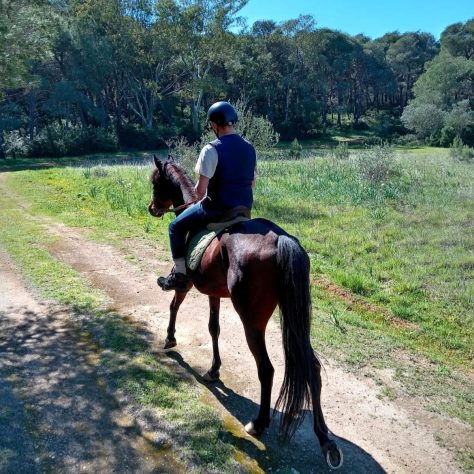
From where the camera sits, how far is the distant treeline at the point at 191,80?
40.6 metres

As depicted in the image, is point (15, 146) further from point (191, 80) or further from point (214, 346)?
point (214, 346)

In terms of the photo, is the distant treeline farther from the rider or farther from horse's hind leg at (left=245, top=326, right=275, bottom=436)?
horse's hind leg at (left=245, top=326, right=275, bottom=436)

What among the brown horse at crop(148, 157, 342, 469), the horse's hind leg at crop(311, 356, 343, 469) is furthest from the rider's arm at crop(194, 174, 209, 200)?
the horse's hind leg at crop(311, 356, 343, 469)

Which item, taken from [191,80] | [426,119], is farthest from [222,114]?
[426,119]

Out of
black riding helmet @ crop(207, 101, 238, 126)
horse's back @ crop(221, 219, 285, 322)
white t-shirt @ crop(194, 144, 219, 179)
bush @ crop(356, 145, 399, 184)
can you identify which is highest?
black riding helmet @ crop(207, 101, 238, 126)

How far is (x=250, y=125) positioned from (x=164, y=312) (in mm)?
15658

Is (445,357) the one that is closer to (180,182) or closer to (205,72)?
(180,182)

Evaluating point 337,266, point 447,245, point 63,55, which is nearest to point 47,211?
point 337,266

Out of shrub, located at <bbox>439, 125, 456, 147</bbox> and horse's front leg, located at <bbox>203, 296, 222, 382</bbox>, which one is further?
shrub, located at <bbox>439, 125, 456, 147</bbox>

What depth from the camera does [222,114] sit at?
423 cm

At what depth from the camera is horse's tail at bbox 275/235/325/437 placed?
3.58 meters

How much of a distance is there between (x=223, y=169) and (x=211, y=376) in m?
2.26

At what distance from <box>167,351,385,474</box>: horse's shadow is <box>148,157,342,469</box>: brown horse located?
0.13 metres

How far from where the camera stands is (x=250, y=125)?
68.8 feet
